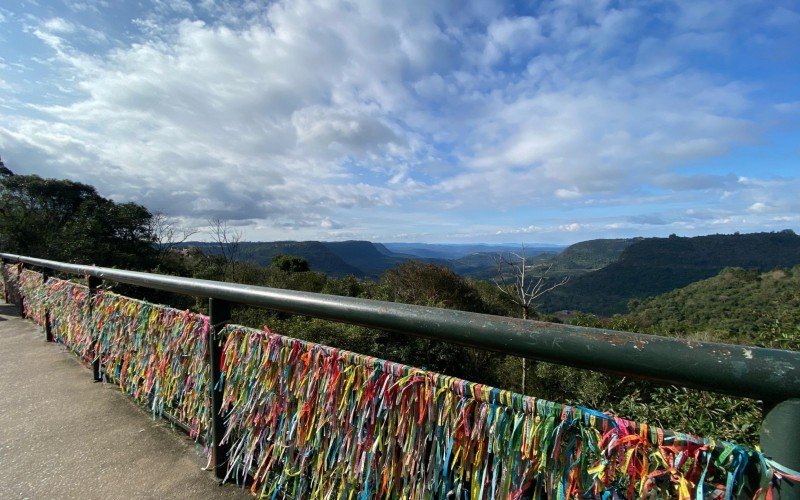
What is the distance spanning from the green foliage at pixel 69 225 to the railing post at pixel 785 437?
22972 mm

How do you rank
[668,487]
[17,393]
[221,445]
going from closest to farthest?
[668,487], [221,445], [17,393]

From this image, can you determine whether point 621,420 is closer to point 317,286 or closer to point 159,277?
point 159,277

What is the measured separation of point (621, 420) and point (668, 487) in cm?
14

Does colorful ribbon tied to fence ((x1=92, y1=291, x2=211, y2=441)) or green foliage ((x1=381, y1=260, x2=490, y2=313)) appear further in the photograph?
green foliage ((x1=381, y1=260, x2=490, y2=313))

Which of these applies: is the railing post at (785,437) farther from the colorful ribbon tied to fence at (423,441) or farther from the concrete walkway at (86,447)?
the concrete walkway at (86,447)

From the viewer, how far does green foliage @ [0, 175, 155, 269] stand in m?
19.4

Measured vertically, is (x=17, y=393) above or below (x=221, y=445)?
below

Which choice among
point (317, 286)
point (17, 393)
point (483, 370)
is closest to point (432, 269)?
point (317, 286)

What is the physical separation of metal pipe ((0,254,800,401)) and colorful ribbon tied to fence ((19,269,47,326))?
5.45m

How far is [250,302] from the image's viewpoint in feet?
5.39

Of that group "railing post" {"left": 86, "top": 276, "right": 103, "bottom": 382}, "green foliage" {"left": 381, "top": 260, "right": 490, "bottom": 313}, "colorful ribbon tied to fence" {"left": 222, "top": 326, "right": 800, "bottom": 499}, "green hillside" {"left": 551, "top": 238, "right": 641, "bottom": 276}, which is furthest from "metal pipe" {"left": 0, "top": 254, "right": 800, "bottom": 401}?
"green hillside" {"left": 551, "top": 238, "right": 641, "bottom": 276}

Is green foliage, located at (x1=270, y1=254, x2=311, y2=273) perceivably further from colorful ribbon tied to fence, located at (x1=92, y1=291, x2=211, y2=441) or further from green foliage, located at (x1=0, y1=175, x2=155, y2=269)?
colorful ribbon tied to fence, located at (x1=92, y1=291, x2=211, y2=441)

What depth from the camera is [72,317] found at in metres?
3.80

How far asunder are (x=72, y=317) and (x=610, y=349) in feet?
15.2
